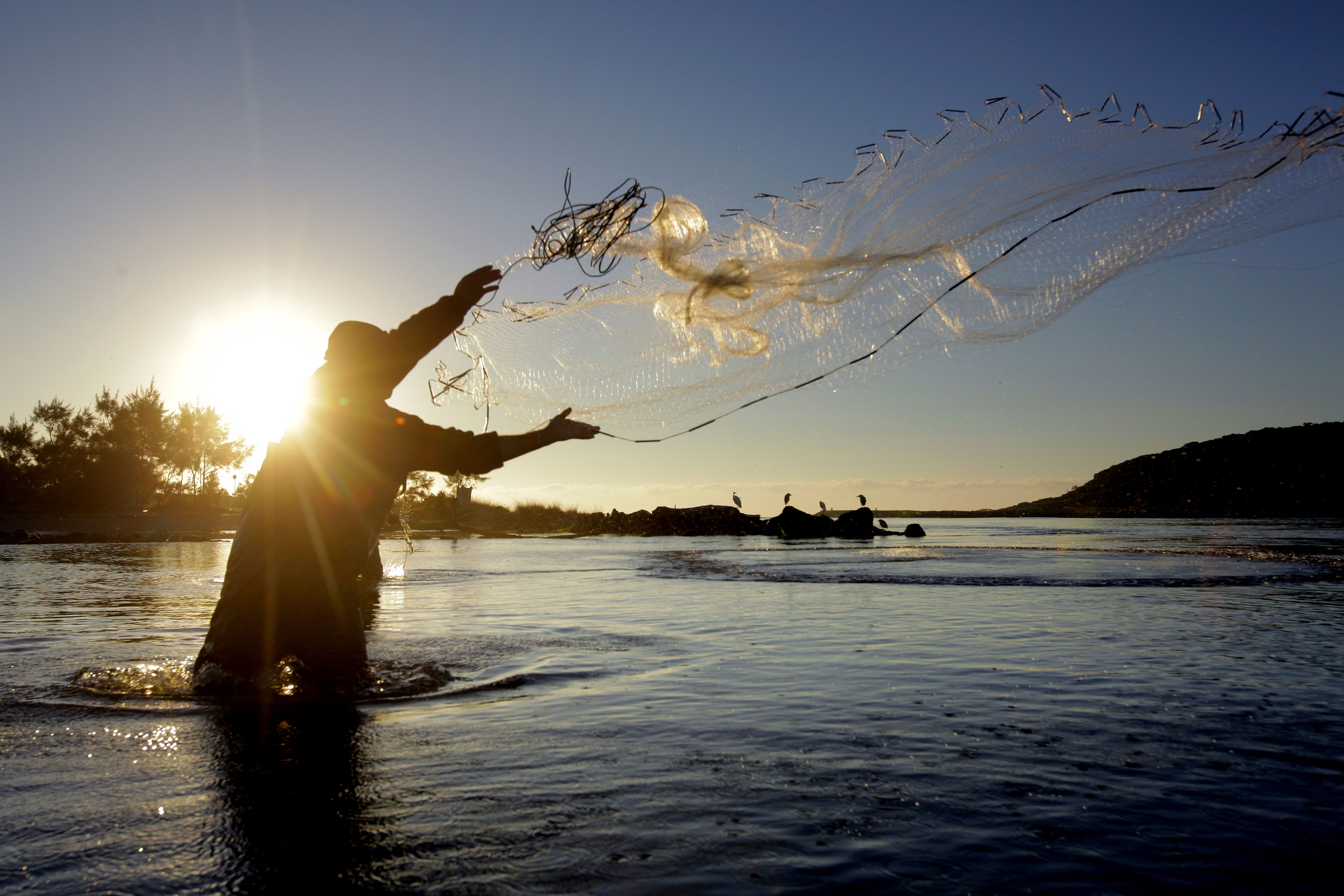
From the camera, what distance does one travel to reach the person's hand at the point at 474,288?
583 cm

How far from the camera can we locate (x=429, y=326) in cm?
580

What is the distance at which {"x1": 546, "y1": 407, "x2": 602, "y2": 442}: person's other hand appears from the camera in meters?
5.79

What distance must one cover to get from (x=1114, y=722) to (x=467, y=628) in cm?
647

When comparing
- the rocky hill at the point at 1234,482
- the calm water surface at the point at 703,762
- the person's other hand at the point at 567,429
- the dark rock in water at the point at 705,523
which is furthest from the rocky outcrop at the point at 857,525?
the rocky hill at the point at 1234,482

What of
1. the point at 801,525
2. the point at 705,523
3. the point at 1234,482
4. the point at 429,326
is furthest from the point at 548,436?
the point at 1234,482

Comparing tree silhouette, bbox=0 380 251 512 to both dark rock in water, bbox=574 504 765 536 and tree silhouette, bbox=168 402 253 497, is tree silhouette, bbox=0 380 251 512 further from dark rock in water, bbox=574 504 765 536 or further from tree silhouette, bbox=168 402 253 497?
dark rock in water, bbox=574 504 765 536

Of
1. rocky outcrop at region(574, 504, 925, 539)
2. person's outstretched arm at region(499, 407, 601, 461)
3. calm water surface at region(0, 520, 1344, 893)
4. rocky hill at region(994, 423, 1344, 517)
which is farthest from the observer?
rocky hill at region(994, 423, 1344, 517)

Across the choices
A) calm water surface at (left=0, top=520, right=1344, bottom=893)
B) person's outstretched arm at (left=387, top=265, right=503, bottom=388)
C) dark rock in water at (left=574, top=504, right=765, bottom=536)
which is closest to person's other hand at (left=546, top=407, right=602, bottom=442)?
person's outstretched arm at (left=387, top=265, right=503, bottom=388)

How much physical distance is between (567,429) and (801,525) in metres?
38.7

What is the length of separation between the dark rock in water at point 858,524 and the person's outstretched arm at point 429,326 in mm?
39320

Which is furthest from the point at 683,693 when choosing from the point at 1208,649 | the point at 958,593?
the point at 958,593

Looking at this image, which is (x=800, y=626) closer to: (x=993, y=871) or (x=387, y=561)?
(x=993, y=871)

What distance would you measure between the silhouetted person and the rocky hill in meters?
107

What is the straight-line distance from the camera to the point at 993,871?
8.31 feet
